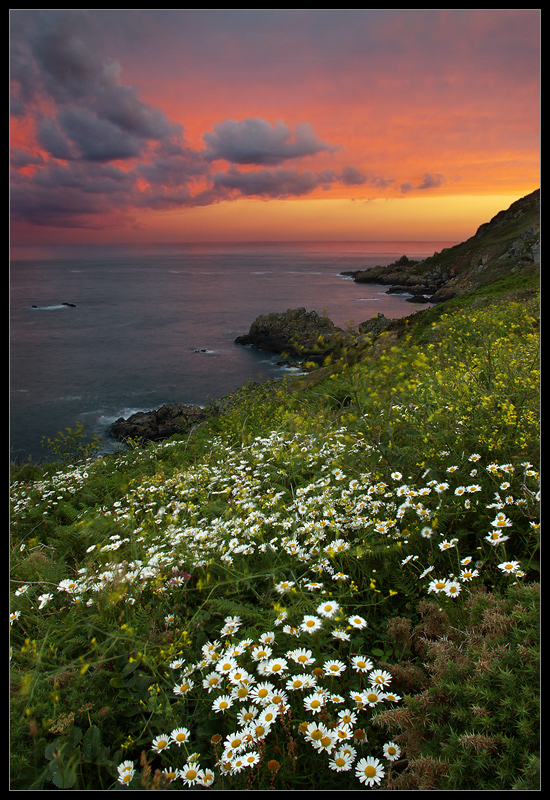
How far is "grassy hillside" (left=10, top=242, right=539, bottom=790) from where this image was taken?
5.96 feet

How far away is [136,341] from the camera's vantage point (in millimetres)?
50531

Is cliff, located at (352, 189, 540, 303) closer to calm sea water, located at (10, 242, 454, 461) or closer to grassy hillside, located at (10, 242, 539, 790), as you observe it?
calm sea water, located at (10, 242, 454, 461)

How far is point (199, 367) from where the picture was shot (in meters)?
39.5

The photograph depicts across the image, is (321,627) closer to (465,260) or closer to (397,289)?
(397,289)

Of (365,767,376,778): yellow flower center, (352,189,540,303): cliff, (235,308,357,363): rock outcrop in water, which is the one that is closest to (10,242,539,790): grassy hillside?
(365,767,376,778): yellow flower center

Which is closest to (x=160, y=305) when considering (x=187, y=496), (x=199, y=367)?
(x=199, y=367)

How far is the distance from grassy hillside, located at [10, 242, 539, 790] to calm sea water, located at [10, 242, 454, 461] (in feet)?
7.87

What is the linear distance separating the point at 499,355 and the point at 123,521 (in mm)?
4393

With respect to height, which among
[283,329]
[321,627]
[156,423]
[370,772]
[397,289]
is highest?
[397,289]

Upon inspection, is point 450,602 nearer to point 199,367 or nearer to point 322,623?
point 322,623

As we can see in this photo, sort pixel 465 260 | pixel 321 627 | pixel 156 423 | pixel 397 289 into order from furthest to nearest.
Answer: pixel 397 289, pixel 465 260, pixel 156 423, pixel 321 627

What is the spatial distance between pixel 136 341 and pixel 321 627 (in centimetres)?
5142

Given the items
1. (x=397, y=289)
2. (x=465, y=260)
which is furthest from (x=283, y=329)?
(x=465, y=260)
